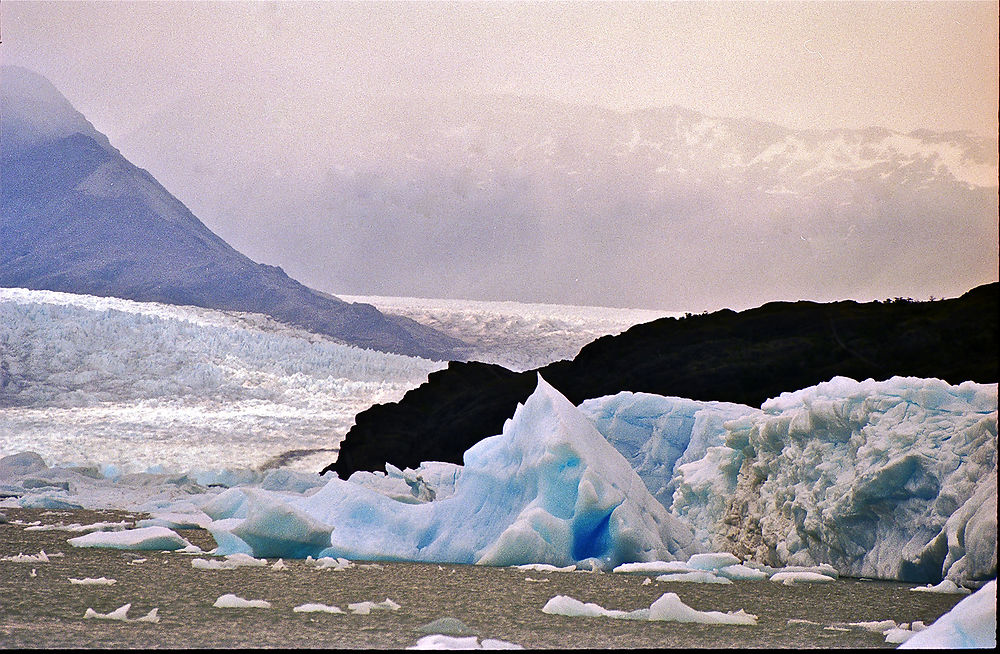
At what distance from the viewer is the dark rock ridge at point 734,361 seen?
38.4 ft

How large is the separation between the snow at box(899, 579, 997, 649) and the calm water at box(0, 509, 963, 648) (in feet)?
1.57

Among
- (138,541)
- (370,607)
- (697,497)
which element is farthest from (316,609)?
(697,497)

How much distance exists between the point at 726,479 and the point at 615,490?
58.0 inches

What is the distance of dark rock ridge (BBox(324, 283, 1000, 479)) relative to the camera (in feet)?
38.4

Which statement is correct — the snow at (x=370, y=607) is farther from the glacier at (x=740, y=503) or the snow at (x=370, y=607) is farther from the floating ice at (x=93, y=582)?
the glacier at (x=740, y=503)

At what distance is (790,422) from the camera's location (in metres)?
7.90

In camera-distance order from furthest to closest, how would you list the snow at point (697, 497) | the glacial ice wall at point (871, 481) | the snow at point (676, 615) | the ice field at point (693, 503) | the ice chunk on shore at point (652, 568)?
1. the ice chunk on shore at point (652, 568)
2. the snow at point (697, 497)
3. the ice field at point (693, 503)
4. the glacial ice wall at point (871, 481)
5. the snow at point (676, 615)

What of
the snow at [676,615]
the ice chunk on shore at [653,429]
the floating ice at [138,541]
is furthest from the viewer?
the ice chunk on shore at [653,429]

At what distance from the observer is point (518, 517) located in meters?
7.91

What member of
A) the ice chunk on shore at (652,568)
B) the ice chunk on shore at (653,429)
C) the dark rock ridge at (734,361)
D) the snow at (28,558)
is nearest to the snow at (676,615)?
the ice chunk on shore at (652,568)

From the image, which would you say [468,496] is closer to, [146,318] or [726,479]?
[726,479]

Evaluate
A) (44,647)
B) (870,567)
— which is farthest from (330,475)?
Result: (44,647)

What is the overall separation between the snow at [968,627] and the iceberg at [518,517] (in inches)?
145

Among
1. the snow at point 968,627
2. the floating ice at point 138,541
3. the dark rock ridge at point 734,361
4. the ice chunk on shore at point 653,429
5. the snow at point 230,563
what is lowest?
the floating ice at point 138,541
